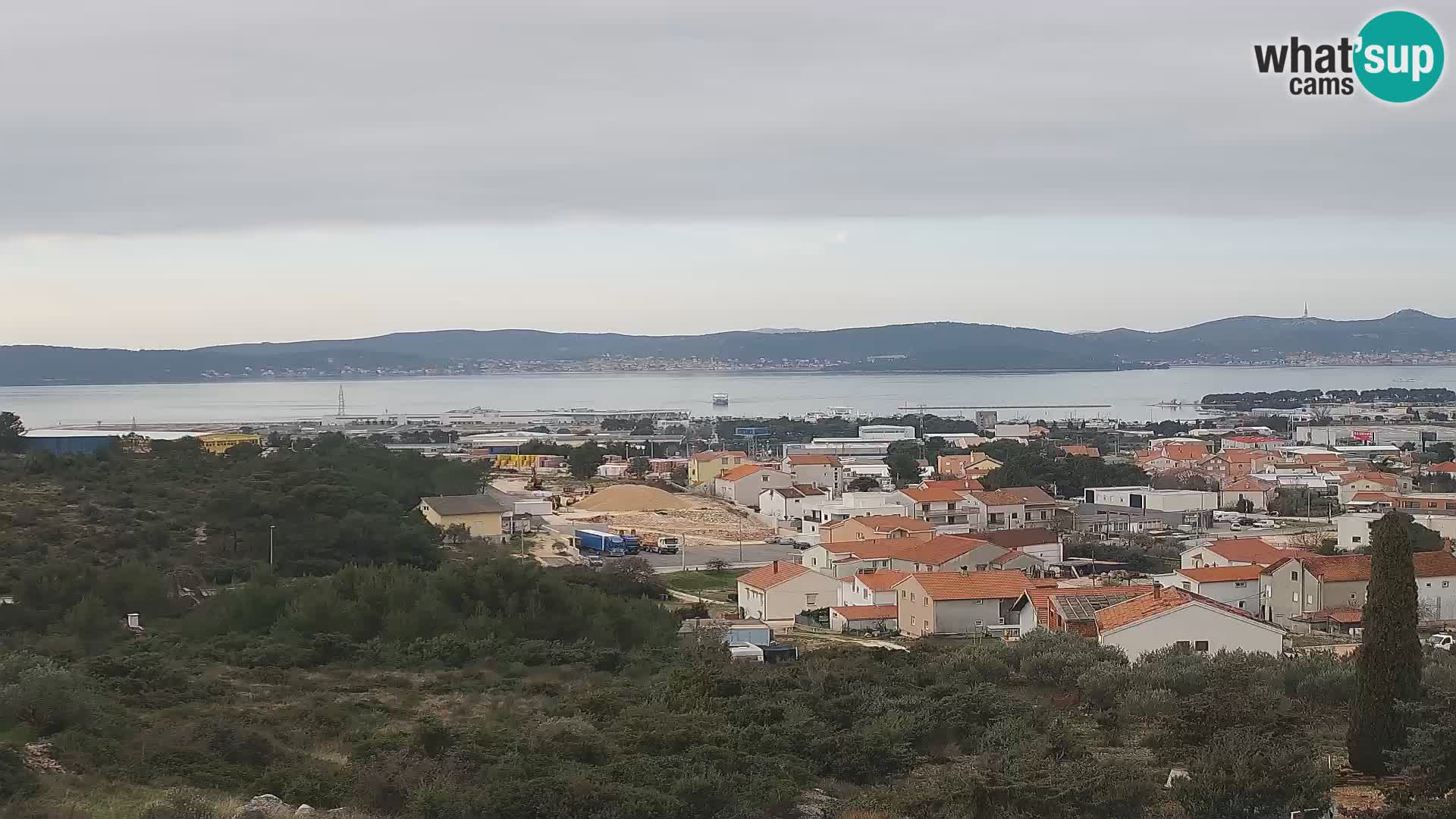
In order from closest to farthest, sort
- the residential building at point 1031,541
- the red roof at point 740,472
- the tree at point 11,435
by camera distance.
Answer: the residential building at point 1031,541, the tree at point 11,435, the red roof at point 740,472

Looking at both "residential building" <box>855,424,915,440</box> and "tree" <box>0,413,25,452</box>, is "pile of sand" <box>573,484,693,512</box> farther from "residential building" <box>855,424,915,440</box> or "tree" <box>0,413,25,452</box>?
"residential building" <box>855,424,915,440</box>

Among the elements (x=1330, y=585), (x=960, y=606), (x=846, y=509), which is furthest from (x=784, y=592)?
(x=846, y=509)

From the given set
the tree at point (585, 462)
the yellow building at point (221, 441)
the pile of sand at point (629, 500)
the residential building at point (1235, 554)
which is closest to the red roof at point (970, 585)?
the residential building at point (1235, 554)

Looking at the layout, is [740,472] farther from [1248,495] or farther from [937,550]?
[937,550]

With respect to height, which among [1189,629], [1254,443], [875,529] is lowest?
[1254,443]

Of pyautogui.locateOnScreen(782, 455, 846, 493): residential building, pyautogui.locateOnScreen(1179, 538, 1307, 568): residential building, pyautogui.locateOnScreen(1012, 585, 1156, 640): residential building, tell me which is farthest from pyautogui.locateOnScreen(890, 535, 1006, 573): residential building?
pyautogui.locateOnScreen(782, 455, 846, 493): residential building

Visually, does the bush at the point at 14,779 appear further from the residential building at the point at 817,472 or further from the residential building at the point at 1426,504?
the residential building at the point at 817,472

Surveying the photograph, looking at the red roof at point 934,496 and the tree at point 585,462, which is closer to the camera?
the red roof at point 934,496
